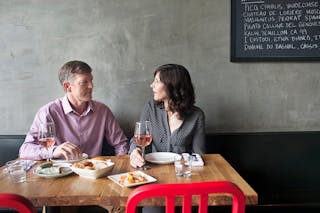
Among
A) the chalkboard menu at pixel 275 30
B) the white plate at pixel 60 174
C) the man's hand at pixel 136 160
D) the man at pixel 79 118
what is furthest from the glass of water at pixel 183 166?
the chalkboard menu at pixel 275 30

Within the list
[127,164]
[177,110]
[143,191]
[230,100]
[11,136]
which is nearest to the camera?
[143,191]

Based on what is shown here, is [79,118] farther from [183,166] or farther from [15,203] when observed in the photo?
[15,203]

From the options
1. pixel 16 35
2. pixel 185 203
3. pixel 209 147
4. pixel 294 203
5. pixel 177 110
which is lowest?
pixel 294 203

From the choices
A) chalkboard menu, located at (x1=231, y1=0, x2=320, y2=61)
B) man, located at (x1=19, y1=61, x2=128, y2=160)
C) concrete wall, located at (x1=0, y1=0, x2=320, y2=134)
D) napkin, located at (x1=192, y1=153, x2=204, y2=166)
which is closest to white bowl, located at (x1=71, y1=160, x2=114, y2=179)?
napkin, located at (x1=192, y1=153, x2=204, y2=166)

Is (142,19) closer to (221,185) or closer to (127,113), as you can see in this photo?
(127,113)

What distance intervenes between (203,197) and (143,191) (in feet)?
0.67

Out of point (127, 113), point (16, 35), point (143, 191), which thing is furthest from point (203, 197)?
point (16, 35)

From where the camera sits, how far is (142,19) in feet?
8.16

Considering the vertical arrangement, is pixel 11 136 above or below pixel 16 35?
below

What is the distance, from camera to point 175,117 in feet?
7.23

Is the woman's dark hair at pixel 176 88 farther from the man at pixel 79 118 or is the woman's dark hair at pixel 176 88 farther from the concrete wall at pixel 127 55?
the man at pixel 79 118

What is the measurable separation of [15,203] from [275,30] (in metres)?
2.38

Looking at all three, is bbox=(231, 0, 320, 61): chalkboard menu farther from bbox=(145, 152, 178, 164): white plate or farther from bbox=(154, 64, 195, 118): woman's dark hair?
bbox=(145, 152, 178, 164): white plate

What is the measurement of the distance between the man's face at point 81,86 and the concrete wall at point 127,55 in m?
0.41
